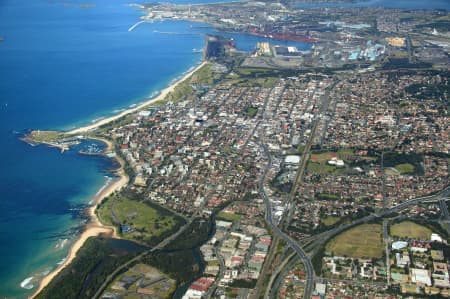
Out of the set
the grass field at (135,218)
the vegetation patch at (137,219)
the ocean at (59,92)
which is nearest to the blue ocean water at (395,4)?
the ocean at (59,92)

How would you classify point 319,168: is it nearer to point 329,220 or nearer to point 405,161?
point 405,161

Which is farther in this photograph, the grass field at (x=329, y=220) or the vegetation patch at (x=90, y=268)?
the grass field at (x=329, y=220)

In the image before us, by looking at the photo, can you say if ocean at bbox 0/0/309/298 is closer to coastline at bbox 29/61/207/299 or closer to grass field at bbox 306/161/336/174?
coastline at bbox 29/61/207/299

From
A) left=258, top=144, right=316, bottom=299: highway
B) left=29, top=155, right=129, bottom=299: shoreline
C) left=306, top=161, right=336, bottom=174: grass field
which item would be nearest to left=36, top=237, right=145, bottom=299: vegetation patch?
left=29, top=155, right=129, bottom=299: shoreline

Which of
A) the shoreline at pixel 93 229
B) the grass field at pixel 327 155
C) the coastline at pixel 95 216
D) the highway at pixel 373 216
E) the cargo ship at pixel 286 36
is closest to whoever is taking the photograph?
the shoreline at pixel 93 229

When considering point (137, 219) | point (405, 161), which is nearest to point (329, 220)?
point (405, 161)

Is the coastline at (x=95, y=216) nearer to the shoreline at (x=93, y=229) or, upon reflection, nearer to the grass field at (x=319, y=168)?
the shoreline at (x=93, y=229)
